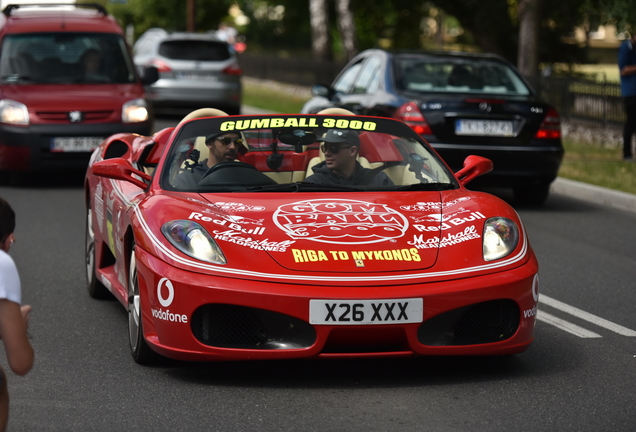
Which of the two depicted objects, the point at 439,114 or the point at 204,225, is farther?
the point at 439,114

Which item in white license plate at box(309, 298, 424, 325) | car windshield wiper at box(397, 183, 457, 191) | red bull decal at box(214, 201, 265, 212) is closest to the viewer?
white license plate at box(309, 298, 424, 325)

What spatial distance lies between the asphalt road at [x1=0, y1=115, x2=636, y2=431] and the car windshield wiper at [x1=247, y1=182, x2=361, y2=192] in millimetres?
903

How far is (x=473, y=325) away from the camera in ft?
17.5

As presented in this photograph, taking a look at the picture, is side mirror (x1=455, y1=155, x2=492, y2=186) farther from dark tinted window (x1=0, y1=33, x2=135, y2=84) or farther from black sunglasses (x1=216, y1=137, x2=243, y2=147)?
dark tinted window (x1=0, y1=33, x2=135, y2=84)

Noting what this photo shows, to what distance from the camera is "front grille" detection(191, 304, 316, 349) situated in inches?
201

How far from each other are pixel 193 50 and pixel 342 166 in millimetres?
17328

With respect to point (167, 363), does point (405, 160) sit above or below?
above

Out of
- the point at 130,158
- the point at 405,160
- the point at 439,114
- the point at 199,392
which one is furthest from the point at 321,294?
the point at 439,114

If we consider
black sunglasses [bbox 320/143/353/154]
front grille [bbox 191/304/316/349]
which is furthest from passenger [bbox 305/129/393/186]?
front grille [bbox 191/304/316/349]

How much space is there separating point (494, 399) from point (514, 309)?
1.69 feet

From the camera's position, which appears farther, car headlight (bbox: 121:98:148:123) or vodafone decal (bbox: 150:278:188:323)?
car headlight (bbox: 121:98:148:123)

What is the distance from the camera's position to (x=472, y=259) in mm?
5348

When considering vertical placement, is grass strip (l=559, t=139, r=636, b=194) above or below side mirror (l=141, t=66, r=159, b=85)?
below

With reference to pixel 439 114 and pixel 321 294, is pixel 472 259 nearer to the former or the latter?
pixel 321 294
